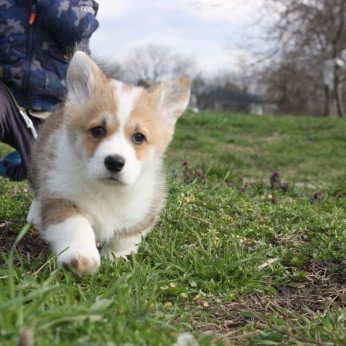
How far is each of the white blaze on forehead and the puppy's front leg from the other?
612 mm

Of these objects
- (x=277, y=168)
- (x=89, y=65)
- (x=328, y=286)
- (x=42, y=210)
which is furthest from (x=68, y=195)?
(x=277, y=168)

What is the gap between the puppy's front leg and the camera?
221cm

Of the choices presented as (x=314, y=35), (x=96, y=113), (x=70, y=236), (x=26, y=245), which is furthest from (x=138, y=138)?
(x=314, y=35)

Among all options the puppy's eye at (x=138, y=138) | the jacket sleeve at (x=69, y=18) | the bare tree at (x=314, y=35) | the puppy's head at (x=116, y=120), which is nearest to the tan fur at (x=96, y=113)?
the puppy's head at (x=116, y=120)

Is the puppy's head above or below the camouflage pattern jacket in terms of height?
below

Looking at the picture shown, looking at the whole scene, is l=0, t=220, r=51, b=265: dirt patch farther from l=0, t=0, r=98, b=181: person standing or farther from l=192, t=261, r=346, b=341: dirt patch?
l=0, t=0, r=98, b=181: person standing

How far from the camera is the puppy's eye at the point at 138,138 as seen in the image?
8.67 ft

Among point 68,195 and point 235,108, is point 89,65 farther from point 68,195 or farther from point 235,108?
point 235,108

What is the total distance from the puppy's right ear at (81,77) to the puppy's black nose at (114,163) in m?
0.68

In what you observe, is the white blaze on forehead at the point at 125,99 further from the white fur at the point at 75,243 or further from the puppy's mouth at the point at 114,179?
the white fur at the point at 75,243

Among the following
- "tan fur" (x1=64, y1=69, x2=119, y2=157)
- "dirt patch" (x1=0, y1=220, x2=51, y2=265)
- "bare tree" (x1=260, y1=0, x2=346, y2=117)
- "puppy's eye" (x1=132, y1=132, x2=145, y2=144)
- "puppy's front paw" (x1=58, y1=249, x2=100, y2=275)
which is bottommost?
"dirt patch" (x1=0, y1=220, x2=51, y2=265)

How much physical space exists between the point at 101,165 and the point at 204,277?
38.1 inches

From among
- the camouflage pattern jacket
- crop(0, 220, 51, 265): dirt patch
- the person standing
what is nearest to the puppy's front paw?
crop(0, 220, 51, 265): dirt patch

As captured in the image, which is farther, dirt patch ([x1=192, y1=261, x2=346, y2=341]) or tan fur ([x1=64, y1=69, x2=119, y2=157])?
tan fur ([x1=64, y1=69, x2=119, y2=157])
